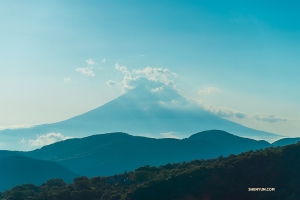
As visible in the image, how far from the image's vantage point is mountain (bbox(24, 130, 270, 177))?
78669mm

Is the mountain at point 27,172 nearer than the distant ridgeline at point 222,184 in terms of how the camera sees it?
No

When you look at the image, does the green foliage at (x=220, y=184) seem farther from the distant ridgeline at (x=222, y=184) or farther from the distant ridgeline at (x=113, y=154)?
the distant ridgeline at (x=113, y=154)

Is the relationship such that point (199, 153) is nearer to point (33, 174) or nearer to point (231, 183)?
point (33, 174)

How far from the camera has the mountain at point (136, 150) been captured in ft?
258

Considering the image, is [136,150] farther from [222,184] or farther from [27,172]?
[222,184]

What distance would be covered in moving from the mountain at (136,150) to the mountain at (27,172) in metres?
9.13

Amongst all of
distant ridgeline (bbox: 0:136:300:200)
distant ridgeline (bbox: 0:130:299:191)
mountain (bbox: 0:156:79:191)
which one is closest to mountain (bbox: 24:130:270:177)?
distant ridgeline (bbox: 0:130:299:191)

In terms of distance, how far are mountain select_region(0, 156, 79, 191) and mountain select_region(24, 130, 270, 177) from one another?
9129 mm

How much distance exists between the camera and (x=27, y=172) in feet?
217

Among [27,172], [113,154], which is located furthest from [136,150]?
[27,172]

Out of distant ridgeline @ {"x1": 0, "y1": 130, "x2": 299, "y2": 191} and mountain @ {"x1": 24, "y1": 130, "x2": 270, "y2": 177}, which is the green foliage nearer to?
distant ridgeline @ {"x1": 0, "y1": 130, "x2": 299, "y2": 191}

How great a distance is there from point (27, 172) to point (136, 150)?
25116mm

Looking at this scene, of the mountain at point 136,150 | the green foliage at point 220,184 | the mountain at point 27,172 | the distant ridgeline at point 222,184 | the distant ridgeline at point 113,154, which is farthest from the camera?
the mountain at point 136,150

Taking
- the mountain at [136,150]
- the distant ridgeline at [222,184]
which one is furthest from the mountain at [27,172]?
the distant ridgeline at [222,184]
